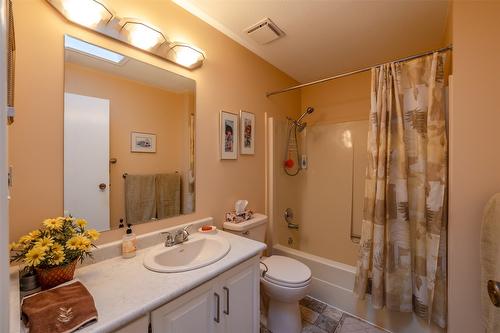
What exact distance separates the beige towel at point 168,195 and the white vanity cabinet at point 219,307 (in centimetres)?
59

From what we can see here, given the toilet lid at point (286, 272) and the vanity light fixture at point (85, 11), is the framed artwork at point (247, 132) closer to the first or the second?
the toilet lid at point (286, 272)

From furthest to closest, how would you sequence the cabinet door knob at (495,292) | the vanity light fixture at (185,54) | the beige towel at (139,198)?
the vanity light fixture at (185,54) < the beige towel at (139,198) < the cabinet door knob at (495,292)

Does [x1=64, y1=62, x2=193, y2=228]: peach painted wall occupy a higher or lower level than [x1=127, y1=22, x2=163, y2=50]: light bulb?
lower

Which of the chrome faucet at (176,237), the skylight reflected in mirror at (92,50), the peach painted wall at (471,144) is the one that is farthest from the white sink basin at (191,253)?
the peach painted wall at (471,144)

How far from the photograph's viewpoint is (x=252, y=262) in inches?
50.2

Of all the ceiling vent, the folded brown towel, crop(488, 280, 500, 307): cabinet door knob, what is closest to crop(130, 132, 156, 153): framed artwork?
the folded brown towel

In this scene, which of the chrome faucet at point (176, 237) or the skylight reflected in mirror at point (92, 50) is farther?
the chrome faucet at point (176, 237)

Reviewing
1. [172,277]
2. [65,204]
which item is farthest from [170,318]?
[65,204]

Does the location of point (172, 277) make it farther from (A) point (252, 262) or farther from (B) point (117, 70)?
(B) point (117, 70)

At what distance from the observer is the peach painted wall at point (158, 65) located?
928 millimetres

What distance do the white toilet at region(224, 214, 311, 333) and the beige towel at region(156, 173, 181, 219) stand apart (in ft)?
1.49

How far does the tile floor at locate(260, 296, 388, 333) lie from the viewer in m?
1.67

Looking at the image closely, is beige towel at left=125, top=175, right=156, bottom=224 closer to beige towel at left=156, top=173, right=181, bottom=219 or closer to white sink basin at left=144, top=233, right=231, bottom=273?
→ beige towel at left=156, top=173, right=181, bottom=219

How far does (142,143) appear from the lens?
133 cm
